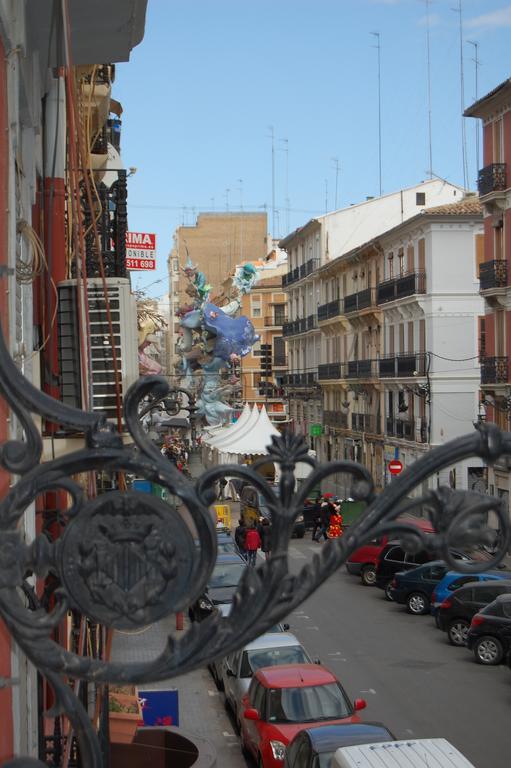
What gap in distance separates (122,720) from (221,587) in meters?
10.9

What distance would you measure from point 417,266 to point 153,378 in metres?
43.9

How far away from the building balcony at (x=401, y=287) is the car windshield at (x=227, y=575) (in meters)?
24.6

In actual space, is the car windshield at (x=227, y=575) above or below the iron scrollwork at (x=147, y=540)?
below

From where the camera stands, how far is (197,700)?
16797mm

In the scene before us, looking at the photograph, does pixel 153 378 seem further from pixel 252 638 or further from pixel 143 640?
pixel 143 640

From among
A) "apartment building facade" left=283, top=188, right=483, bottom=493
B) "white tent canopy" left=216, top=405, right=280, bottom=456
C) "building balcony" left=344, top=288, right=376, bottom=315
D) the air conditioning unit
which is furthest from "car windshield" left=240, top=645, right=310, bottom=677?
"building balcony" left=344, top=288, right=376, bottom=315

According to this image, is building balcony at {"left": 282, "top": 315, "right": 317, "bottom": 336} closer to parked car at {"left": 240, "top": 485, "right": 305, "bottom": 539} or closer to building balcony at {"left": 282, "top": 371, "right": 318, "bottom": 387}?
building balcony at {"left": 282, "top": 371, "right": 318, "bottom": 387}

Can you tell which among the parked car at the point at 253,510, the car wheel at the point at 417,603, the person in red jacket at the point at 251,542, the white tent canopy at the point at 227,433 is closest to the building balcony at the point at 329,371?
the white tent canopy at the point at 227,433

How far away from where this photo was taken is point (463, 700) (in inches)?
642

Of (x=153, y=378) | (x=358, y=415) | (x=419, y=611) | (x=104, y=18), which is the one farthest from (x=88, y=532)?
(x=358, y=415)

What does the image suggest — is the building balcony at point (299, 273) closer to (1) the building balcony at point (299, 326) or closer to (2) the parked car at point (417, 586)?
(1) the building balcony at point (299, 326)

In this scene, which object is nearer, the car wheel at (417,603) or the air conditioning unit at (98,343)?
the air conditioning unit at (98,343)

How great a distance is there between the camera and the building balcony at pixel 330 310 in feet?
197

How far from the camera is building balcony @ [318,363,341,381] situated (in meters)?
60.5
